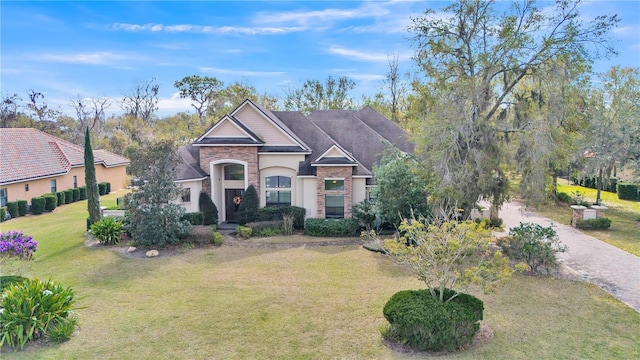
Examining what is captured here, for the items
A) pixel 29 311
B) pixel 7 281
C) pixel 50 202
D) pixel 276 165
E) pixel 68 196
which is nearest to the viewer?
pixel 29 311

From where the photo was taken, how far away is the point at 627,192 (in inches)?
1298

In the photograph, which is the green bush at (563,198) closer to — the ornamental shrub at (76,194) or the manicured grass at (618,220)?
the manicured grass at (618,220)

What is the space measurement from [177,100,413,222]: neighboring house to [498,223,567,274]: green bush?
27.1 feet

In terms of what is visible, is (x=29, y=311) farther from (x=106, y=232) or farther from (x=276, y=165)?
(x=276, y=165)

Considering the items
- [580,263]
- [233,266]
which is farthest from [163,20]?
[580,263]

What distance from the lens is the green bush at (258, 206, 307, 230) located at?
22234mm

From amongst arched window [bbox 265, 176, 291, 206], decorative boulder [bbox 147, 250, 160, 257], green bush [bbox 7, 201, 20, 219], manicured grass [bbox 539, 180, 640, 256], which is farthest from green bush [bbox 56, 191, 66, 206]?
manicured grass [bbox 539, 180, 640, 256]

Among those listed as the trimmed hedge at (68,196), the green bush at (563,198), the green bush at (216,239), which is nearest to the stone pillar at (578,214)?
the green bush at (563,198)

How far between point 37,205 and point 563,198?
38.8 meters

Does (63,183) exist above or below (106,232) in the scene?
above

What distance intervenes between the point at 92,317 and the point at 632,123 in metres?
29.2

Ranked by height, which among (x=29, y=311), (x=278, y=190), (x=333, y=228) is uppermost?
(x=278, y=190)

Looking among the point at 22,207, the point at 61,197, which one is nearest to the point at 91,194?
the point at 22,207

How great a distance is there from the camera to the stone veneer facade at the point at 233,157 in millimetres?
22766
